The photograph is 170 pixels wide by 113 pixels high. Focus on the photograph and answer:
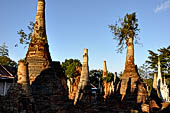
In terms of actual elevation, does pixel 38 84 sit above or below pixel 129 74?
below

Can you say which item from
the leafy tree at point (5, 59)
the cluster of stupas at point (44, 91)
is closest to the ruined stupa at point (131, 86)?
the cluster of stupas at point (44, 91)

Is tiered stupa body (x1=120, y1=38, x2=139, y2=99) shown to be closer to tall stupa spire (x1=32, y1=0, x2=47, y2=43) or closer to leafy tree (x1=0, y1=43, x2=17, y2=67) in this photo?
tall stupa spire (x1=32, y1=0, x2=47, y2=43)

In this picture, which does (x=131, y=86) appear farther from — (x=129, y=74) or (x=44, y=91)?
(x=44, y=91)

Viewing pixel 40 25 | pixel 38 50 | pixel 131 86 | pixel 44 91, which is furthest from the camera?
pixel 131 86

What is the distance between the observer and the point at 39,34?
399 inches

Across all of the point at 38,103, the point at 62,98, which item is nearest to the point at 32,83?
the point at 38,103

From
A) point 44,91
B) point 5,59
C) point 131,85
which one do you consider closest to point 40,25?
point 44,91

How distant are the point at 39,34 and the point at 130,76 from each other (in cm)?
1078

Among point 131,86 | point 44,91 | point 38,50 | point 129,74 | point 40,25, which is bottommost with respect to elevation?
point 131,86

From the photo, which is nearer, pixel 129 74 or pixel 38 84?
pixel 38 84

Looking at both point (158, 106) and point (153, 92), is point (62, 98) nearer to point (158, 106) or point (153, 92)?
point (158, 106)

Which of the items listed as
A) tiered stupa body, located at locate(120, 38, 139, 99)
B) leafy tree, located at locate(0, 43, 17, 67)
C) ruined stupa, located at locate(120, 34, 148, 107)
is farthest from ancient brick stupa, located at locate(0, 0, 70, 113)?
leafy tree, located at locate(0, 43, 17, 67)

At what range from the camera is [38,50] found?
9.83 metres

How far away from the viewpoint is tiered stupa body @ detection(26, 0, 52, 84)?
9.34m
